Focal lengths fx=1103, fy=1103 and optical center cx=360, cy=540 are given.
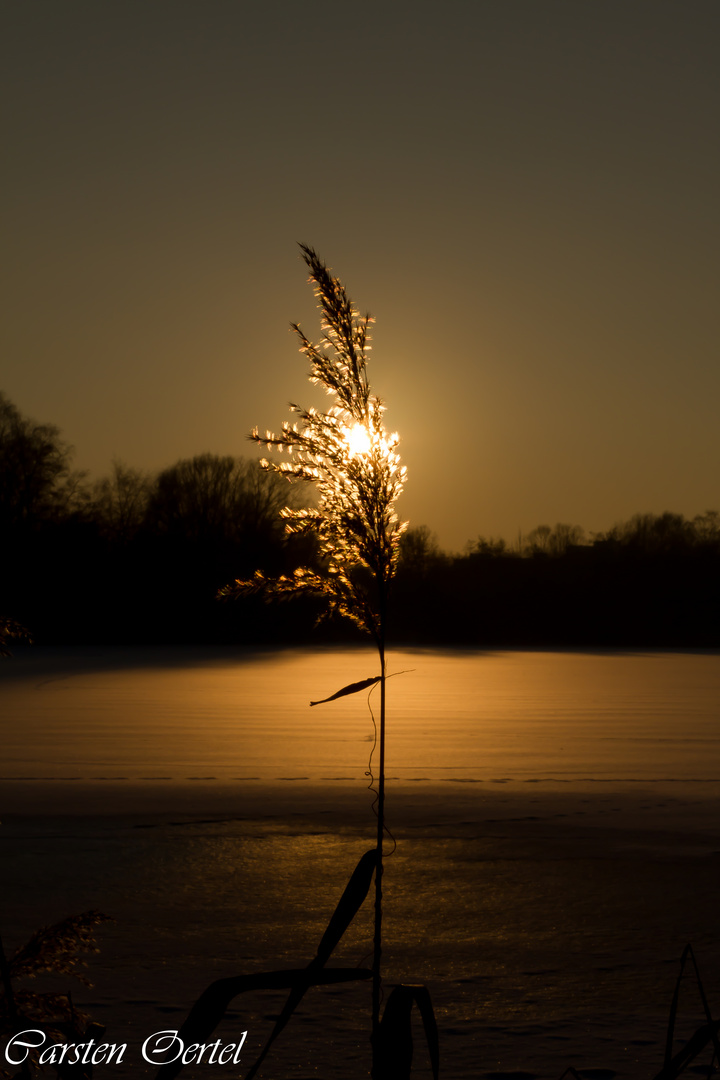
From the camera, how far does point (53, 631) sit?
57000mm

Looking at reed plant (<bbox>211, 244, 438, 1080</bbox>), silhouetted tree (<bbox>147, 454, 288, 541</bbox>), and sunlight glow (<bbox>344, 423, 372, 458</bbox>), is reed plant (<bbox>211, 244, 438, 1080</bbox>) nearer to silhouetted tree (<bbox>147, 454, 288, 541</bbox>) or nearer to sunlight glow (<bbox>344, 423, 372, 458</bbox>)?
sunlight glow (<bbox>344, 423, 372, 458</bbox>)

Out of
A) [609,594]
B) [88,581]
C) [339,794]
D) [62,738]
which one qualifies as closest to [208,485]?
[88,581]

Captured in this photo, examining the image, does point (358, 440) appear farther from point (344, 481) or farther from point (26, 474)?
point (26, 474)

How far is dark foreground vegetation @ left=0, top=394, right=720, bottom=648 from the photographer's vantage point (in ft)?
181

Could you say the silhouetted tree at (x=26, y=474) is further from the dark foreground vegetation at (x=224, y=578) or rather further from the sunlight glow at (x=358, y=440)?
the sunlight glow at (x=358, y=440)

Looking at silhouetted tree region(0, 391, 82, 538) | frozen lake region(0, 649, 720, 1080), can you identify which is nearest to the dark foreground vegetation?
silhouetted tree region(0, 391, 82, 538)

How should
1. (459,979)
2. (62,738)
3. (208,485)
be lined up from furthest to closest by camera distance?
1. (208,485)
2. (62,738)
3. (459,979)

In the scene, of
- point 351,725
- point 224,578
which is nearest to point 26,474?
point 224,578

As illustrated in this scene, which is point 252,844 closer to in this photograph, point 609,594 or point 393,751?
point 393,751

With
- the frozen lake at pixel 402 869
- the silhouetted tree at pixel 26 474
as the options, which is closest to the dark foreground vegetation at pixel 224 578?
the silhouetted tree at pixel 26 474

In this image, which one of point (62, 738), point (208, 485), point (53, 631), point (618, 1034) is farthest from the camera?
point (208, 485)

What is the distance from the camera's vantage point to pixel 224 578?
60719 millimetres

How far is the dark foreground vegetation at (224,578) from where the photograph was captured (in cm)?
5503

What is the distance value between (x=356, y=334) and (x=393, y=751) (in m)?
12.7
